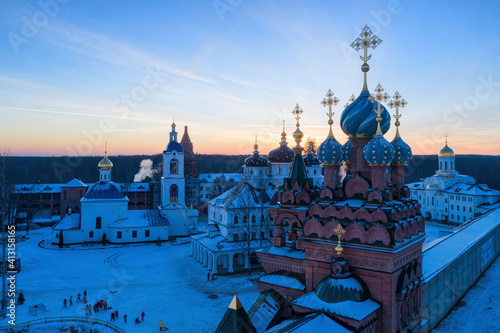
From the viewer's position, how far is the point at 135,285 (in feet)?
72.8

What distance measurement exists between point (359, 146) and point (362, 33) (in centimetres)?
449

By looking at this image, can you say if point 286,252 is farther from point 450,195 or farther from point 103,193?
point 450,195

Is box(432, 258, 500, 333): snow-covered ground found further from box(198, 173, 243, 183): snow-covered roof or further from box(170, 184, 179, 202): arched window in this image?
box(198, 173, 243, 183): snow-covered roof

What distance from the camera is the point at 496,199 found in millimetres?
46594

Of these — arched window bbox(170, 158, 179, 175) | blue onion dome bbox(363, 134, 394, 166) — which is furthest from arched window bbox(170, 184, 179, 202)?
blue onion dome bbox(363, 134, 394, 166)

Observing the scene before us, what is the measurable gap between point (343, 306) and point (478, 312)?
1376 cm

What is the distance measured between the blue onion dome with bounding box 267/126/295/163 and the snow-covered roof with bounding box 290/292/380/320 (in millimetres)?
28722

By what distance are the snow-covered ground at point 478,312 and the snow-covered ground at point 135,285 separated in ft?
34.4

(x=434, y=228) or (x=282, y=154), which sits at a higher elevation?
(x=282, y=154)

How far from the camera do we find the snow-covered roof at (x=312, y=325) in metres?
8.92

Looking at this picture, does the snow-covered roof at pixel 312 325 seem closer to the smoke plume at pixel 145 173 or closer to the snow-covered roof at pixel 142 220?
the snow-covered roof at pixel 142 220

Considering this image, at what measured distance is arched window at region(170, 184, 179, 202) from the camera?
1608 inches

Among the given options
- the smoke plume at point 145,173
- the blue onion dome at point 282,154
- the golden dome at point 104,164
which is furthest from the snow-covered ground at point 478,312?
the smoke plume at point 145,173

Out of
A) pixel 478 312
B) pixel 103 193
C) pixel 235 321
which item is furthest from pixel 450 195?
pixel 235 321
